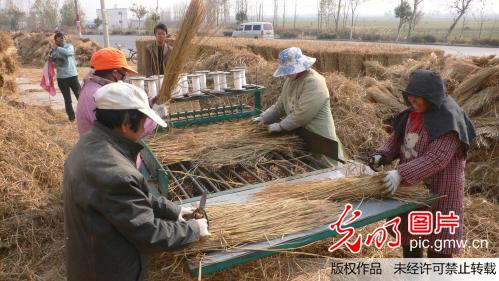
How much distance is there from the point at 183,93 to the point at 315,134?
1328 millimetres

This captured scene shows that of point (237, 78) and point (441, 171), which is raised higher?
point (237, 78)

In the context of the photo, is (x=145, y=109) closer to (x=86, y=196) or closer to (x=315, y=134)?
(x=86, y=196)

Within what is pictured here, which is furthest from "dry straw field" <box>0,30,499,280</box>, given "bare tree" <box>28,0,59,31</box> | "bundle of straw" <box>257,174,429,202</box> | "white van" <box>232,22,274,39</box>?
"bare tree" <box>28,0,59,31</box>

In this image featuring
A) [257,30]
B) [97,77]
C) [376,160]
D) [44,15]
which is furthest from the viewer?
[44,15]

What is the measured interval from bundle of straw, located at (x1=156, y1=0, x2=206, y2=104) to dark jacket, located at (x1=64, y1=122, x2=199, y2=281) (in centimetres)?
165

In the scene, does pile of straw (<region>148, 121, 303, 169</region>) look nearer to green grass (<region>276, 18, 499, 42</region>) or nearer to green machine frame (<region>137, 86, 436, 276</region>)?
green machine frame (<region>137, 86, 436, 276</region>)

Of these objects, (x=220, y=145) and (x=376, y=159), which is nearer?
(x=376, y=159)

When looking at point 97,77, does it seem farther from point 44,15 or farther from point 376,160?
point 44,15

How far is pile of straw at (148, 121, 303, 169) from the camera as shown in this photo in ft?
8.98

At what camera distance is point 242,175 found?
2.74 m

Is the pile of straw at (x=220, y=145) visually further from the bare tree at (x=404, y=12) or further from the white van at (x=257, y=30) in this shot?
the bare tree at (x=404, y=12)

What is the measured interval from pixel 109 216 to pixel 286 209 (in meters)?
0.93

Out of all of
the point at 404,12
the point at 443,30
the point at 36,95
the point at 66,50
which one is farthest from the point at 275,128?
the point at 443,30

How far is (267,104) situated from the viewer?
6.81 metres
